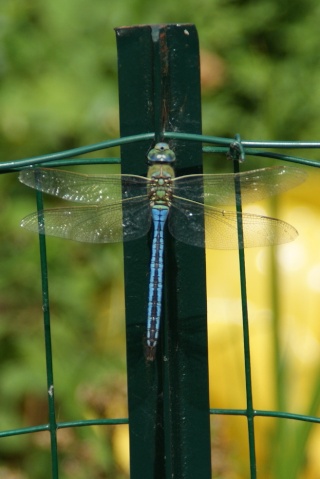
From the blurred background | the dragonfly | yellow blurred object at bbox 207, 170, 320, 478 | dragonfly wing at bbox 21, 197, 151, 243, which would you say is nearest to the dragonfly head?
the dragonfly

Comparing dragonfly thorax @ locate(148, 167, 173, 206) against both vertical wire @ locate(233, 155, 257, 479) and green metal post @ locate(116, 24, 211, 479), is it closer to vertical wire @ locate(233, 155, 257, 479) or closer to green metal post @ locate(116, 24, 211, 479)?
green metal post @ locate(116, 24, 211, 479)

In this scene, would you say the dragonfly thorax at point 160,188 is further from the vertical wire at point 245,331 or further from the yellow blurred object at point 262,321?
the yellow blurred object at point 262,321

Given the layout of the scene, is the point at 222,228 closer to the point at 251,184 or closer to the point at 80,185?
the point at 251,184

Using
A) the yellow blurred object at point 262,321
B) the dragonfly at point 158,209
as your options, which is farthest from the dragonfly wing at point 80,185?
the yellow blurred object at point 262,321

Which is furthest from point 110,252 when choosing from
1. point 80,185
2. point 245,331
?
point 245,331

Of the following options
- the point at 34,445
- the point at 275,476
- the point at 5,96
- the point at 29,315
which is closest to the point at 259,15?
the point at 5,96

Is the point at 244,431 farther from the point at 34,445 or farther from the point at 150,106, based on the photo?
the point at 150,106
